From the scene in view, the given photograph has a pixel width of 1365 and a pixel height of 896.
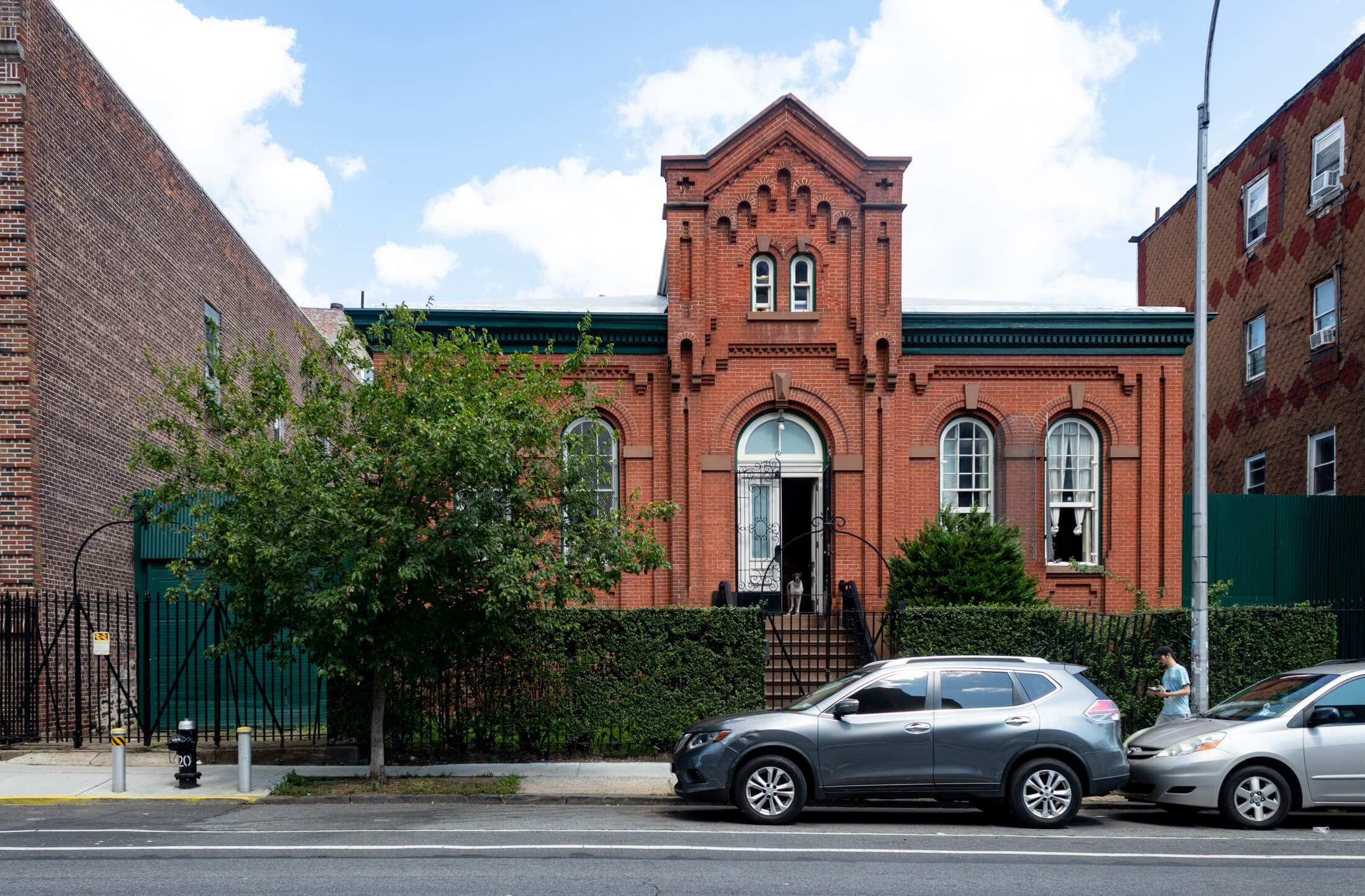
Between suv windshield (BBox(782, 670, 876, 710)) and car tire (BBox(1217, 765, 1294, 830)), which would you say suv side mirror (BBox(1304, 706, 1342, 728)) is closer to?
car tire (BBox(1217, 765, 1294, 830))

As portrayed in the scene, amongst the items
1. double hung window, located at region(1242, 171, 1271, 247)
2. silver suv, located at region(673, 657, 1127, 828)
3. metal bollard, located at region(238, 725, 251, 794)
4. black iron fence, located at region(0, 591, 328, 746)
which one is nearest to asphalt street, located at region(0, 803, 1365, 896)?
silver suv, located at region(673, 657, 1127, 828)

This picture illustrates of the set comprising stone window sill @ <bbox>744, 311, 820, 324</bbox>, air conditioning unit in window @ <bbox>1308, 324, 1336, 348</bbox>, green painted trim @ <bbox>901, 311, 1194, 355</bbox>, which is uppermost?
air conditioning unit in window @ <bbox>1308, 324, 1336, 348</bbox>

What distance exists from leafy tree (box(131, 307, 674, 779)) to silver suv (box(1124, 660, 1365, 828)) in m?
6.11

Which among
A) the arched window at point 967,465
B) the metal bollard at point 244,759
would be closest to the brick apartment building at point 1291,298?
the arched window at point 967,465

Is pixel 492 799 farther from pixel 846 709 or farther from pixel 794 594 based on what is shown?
pixel 794 594

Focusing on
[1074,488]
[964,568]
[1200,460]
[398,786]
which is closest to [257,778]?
[398,786]

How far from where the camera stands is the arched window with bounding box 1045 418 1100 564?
19.1 meters

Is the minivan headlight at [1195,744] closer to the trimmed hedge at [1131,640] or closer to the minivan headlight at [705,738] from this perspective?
the trimmed hedge at [1131,640]

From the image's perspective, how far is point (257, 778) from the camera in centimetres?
1345

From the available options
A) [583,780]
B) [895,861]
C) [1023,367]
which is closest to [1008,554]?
[1023,367]

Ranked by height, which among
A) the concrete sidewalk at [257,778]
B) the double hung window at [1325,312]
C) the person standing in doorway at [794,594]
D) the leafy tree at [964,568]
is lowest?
the concrete sidewalk at [257,778]

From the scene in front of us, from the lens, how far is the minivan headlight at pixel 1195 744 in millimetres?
11000

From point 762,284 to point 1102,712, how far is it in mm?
10011

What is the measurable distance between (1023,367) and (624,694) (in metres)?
9.14
